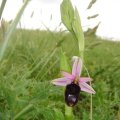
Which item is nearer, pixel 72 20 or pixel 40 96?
pixel 72 20

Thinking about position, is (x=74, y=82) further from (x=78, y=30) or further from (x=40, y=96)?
(x=40, y=96)

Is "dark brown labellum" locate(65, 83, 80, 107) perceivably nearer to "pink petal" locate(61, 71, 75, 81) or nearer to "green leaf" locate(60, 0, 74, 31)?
"pink petal" locate(61, 71, 75, 81)

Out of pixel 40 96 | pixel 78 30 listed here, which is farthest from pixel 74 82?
pixel 40 96

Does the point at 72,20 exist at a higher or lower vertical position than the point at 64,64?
higher

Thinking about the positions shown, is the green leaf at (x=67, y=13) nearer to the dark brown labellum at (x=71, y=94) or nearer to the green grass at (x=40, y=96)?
the green grass at (x=40, y=96)

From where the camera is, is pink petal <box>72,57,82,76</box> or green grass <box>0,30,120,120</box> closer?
pink petal <box>72,57,82,76</box>

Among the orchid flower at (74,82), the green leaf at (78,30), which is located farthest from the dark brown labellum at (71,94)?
the green leaf at (78,30)

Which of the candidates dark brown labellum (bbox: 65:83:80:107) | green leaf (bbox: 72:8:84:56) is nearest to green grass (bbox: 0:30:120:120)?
green leaf (bbox: 72:8:84:56)
